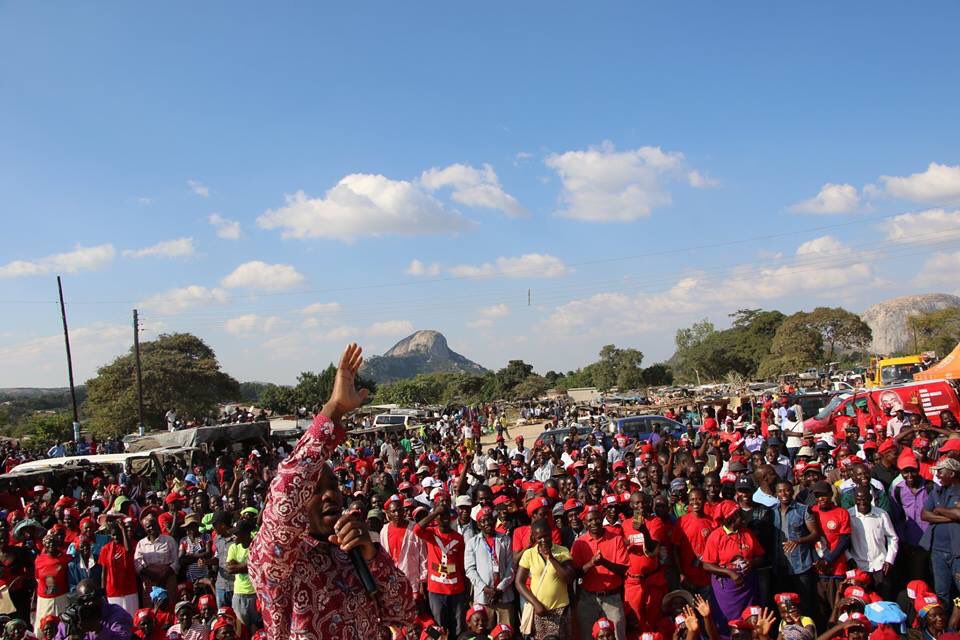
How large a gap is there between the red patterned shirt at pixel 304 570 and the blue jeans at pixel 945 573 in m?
5.94

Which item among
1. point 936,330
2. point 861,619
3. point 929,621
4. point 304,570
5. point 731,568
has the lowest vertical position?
point 929,621

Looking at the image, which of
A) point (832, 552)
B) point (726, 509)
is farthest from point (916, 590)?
point (726, 509)

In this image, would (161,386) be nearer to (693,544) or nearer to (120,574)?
(120,574)

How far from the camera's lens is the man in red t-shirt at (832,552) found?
6.63 m

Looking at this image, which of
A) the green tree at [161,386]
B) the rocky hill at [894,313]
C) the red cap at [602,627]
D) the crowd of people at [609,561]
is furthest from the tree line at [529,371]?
the rocky hill at [894,313]

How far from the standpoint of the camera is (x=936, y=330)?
60844 millimetres

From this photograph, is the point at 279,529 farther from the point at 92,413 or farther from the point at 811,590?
the point at 92,413

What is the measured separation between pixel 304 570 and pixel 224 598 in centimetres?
554

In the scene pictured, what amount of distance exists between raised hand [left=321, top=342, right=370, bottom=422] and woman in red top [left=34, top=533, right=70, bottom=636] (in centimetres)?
659

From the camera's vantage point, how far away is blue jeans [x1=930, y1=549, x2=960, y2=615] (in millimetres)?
6355

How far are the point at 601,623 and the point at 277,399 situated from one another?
58.5 meters

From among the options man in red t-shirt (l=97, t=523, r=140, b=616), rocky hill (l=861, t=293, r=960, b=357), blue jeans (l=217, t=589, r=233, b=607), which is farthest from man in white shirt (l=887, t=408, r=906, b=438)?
rocky hill (l=861, t=293, r=960, b=357)

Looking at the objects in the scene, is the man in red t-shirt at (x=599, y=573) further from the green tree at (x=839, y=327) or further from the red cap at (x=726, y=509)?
the green tree at (x=839, y=327)

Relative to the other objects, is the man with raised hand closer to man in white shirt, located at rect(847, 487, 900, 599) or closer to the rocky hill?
man in white shirt, located at rect(847, 487, 900, 599)
